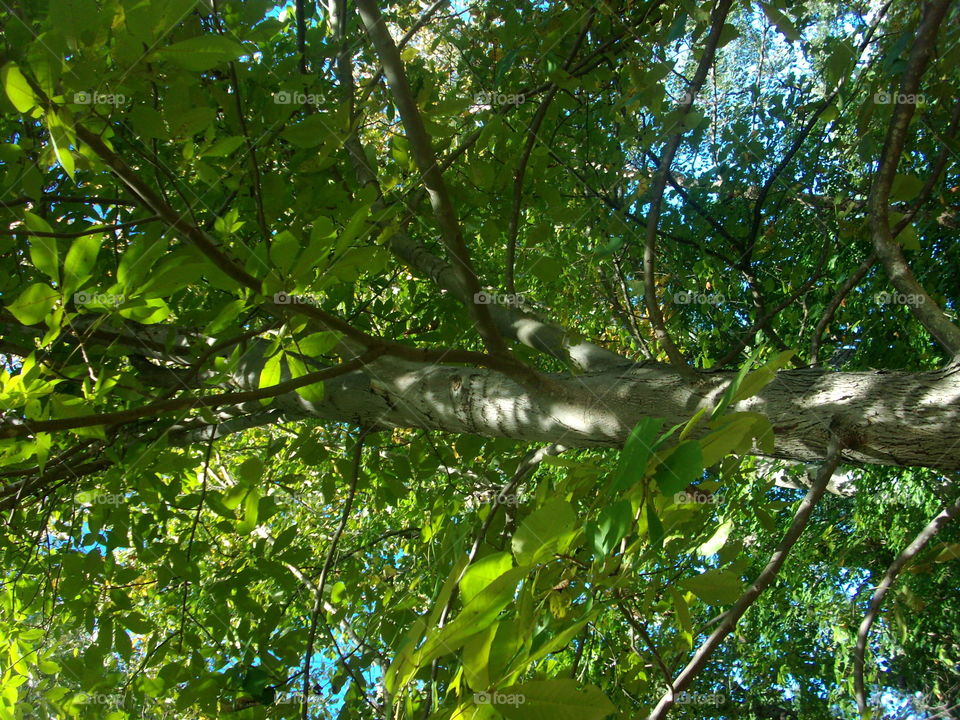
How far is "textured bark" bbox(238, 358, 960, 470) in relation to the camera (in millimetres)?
1108

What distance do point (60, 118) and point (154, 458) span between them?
115cm

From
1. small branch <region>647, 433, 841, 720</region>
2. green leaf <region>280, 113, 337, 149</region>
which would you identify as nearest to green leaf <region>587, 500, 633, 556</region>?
small branch <region>647, 433, 841, 720</region>

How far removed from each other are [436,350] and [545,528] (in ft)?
1.88

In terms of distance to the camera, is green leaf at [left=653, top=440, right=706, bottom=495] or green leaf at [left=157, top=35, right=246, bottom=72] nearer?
green leaf at [left=653, top=440, right=706, bottom=495]

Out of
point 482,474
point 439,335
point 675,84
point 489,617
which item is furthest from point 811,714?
point 489,617

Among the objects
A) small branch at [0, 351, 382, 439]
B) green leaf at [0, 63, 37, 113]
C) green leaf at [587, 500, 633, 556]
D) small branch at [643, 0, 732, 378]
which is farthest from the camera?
small branch at [643, 0, 732, 378]

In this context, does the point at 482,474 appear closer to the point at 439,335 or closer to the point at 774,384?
the point at 439,335

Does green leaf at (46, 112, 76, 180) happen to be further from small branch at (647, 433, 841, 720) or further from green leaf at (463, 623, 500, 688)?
Answer: small branch at (647, 433, 841, 720)

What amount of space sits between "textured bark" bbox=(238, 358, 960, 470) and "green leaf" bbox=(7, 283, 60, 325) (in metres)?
0.78

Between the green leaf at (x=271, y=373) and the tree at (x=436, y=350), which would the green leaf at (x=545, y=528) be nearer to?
the tree at (x=436, y=350)

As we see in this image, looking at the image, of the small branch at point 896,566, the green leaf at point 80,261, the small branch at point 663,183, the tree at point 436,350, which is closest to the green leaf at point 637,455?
the tree at point 436,350

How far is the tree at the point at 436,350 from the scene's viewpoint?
0.82m

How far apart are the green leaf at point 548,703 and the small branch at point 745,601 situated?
1.59 feet

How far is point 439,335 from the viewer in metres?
2.54
